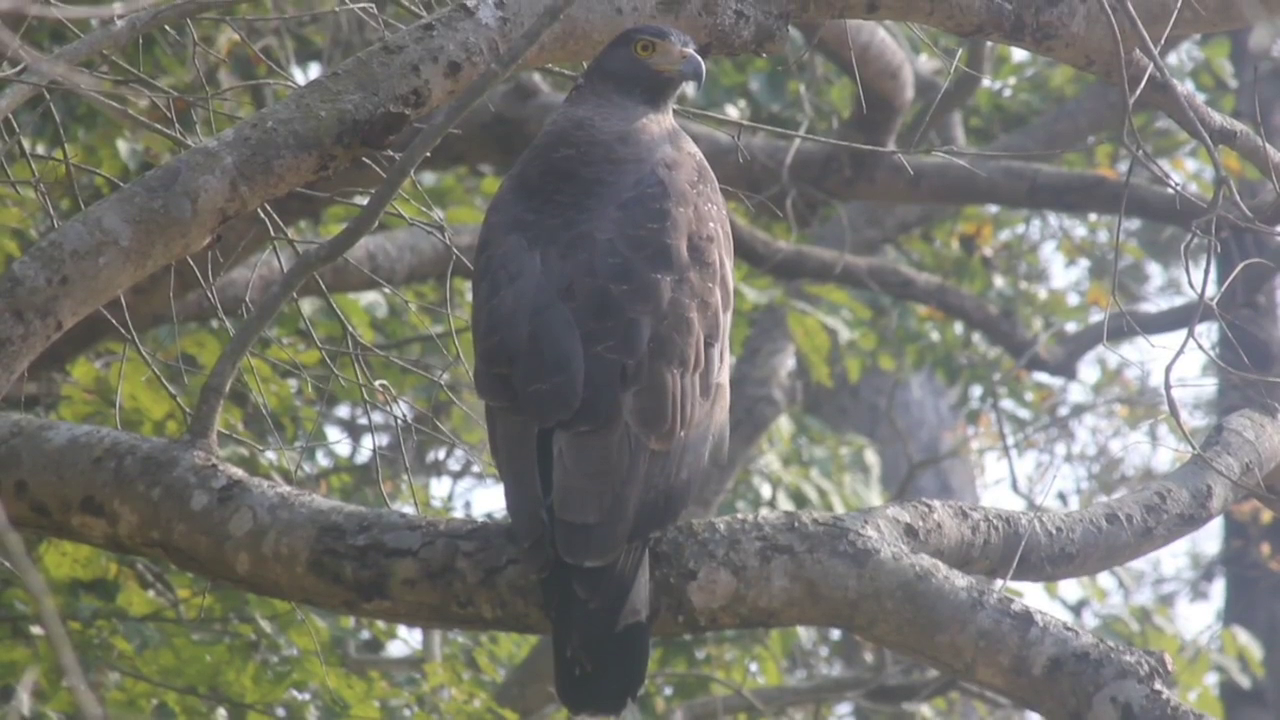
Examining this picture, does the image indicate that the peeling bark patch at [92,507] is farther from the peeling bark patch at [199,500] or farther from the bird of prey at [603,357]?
the bird of prey at [603,357]

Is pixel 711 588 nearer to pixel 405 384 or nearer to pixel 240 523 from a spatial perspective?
pixel 240 523

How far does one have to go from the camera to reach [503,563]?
302 cm

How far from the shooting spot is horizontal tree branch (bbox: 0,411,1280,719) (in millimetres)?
2908

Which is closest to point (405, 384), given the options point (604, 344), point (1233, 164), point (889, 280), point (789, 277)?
point (789, 277)

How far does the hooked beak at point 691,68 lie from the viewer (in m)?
4.16

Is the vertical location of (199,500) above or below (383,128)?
below

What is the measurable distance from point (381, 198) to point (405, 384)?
10.7ft

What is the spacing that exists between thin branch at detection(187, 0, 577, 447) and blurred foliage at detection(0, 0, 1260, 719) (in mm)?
650

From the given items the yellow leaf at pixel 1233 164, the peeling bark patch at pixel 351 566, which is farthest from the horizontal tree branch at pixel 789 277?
the peeling bark patch at pixel 351 566

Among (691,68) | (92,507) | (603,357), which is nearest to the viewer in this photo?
(92,507)

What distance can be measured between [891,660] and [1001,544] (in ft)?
10.2

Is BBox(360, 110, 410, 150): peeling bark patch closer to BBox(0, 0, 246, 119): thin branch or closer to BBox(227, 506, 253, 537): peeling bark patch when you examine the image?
BBox(0, 0, 246, 119): thin branch

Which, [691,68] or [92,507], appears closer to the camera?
[92,507]

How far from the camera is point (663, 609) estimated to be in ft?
10.1
